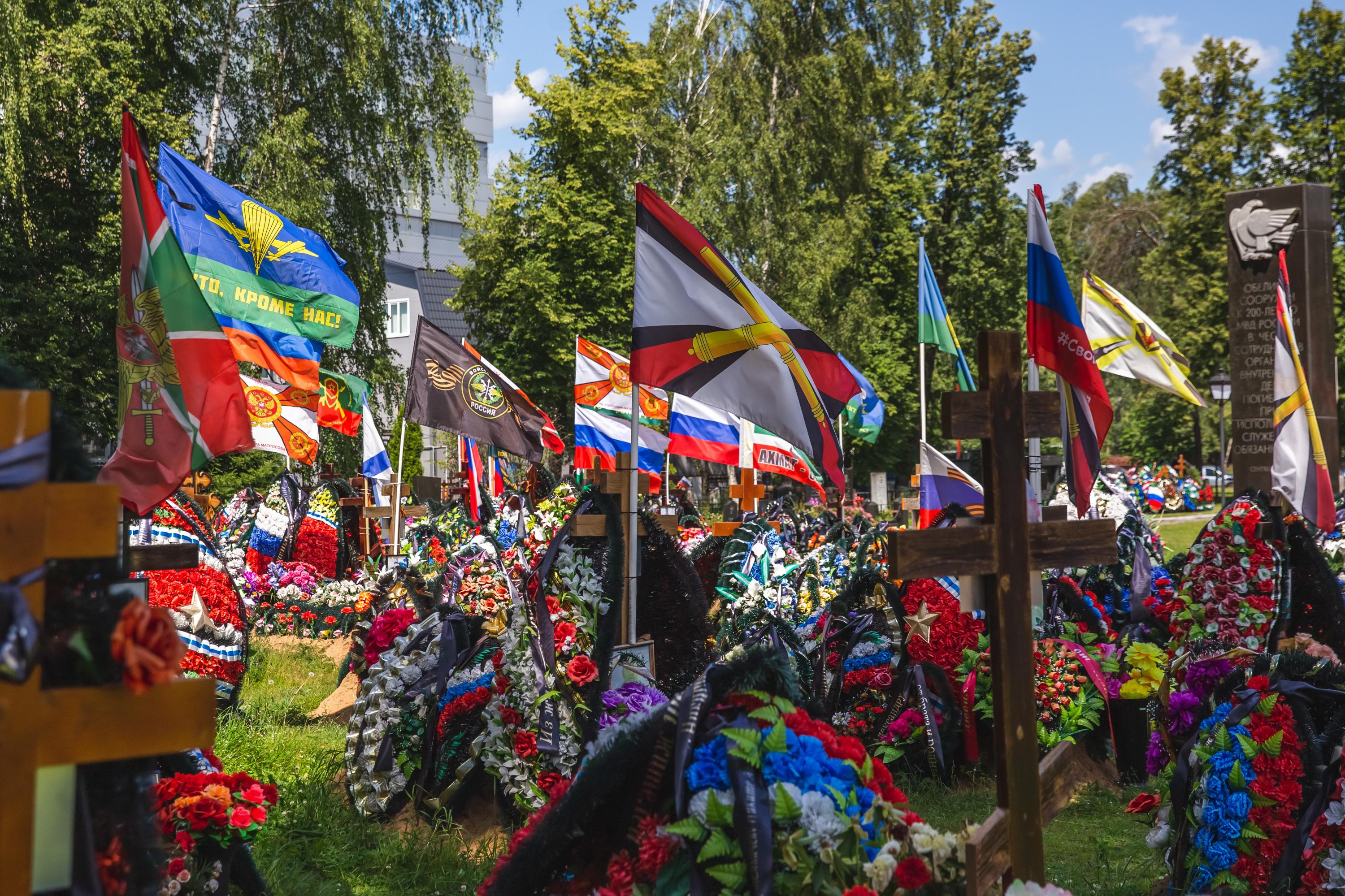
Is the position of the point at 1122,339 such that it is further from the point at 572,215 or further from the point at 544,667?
the point at 572,215

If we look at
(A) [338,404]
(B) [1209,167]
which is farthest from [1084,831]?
(B) [1209,167]

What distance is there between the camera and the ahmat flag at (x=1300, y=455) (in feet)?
23.2

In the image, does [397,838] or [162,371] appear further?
[397,838]

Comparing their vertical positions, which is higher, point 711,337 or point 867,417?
point 867,417

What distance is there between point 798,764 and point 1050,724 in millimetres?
3839

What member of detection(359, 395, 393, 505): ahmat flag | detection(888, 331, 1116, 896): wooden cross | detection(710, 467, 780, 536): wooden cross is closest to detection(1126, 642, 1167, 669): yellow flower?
detection(888, 331, 1116, 896): wooden cross

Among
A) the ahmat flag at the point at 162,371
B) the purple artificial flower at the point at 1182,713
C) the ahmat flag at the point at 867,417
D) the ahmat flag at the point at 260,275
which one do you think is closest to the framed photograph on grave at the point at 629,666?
the ahmat flag at the point at 162,371

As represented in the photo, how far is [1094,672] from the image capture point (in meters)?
5.91

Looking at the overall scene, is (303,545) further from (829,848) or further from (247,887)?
(829,848)

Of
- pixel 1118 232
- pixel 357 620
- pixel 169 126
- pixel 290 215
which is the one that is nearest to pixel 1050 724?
pixel 357 620

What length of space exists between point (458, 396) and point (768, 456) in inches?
123

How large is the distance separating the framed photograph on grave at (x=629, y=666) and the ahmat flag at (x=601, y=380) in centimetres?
651

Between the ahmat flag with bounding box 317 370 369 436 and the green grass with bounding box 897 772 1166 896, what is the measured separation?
877cm

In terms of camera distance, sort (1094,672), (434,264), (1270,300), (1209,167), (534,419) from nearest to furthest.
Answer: (1094,672) → (534,419) → (1270,300) → (1209,167) → (434,264)
